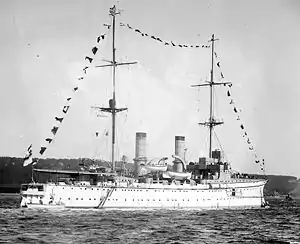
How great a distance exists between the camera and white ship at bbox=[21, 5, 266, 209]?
148 feet

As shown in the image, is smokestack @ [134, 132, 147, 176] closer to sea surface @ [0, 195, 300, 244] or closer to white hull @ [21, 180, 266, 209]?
white hull @ [21, 180, 266, 209]

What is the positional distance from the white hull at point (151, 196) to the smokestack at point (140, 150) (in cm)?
327

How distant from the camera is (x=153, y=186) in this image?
5184 centimetres

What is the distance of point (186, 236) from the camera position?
1165 inches

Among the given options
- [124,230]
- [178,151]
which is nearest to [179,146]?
[178,151]

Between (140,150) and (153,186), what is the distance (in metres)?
3.93

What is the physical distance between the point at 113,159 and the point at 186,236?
74.7ft

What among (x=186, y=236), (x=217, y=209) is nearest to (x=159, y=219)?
(x=186, y=236)

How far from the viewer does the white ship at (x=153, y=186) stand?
45.2m

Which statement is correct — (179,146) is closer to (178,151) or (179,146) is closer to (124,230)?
(178,151)

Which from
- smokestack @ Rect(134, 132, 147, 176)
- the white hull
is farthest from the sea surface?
smokestack @ Rect(134, 132, 147, 176)

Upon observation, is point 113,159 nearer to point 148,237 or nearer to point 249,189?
point 249,189

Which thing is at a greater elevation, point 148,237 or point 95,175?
point 95,175

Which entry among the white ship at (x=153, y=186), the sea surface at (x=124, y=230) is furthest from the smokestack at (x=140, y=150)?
the sea surface at (x=124, y=230)
